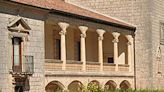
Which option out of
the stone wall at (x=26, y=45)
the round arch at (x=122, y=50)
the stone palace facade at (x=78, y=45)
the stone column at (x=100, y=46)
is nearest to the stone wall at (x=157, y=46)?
the stone palace facade at (x=78, y=45)

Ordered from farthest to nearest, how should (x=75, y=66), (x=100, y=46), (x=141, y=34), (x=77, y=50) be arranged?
(x=141, y=34), (x=77, y=50), (x=100, y=46), (x=75, y=66)

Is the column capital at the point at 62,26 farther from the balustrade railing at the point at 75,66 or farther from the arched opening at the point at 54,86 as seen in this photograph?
the arched opening at the point at 54,86

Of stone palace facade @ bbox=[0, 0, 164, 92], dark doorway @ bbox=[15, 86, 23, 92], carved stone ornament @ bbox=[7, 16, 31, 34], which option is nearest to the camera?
carved stone ornament @ bbox=[7, 16, 31, 34]

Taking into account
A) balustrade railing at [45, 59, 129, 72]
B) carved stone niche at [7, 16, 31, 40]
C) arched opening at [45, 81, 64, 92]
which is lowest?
arched opening at [45, 81, 64, 92]

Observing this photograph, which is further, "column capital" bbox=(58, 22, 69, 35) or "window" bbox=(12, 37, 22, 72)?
"column capital" bbox=(58, 22, 69, 35)

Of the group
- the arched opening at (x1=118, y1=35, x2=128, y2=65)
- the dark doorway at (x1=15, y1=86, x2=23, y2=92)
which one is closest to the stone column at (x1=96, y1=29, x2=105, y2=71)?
the arched opening at (x1=118, y1=35, x2=128, y2=65)

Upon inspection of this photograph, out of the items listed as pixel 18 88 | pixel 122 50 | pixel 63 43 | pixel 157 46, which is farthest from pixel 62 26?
pixel 157 46

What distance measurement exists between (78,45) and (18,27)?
1190 centimetres

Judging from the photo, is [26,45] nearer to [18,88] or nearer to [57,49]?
[18,88]

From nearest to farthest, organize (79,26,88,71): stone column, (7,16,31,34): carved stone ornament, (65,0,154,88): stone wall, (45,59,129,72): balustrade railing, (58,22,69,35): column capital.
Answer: (7,16,31,34): carved stone ornament
(45,59,129,72): balustrade railing
(58,22,69,35): column capital
(79,26,88,71): stone column
(65,0,154,88): stone wall

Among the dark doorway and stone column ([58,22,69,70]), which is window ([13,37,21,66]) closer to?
the dark doorway

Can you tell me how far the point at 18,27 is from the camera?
24.6m

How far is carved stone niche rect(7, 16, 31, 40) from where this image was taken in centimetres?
2411

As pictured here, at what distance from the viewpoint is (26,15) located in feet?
82.6
